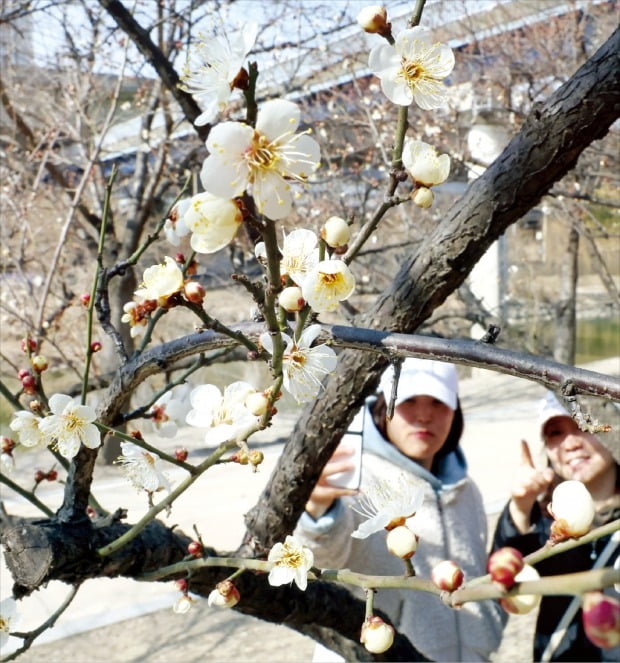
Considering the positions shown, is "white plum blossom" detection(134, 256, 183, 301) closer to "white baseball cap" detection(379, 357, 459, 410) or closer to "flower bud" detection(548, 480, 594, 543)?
"flower bud" detection(548, 480, 594, 543)

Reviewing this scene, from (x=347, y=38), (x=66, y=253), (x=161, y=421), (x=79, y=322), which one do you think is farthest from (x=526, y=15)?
(x=161, y=421)

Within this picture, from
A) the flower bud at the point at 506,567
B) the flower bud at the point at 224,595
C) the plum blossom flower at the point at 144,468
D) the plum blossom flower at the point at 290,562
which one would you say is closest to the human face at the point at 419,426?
the plum blossom flower at the point at 144,468

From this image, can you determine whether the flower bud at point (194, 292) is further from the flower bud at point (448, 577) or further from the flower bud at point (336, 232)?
the flower bud at point (448, 577)

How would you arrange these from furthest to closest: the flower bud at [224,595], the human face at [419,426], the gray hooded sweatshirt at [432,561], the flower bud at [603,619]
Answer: the human face at [419,426] < the gray hooded sweatshirt at [432,561] < the flower bud at [224,595] < the flower bud at [603,619]

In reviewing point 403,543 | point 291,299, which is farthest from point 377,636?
point 291,299

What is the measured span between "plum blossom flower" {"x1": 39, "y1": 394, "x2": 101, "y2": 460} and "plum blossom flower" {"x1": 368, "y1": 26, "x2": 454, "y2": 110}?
60cm

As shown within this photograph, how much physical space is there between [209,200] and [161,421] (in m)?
0.83

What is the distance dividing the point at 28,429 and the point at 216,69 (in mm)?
709

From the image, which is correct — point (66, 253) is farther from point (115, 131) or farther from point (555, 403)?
point (555, 403)

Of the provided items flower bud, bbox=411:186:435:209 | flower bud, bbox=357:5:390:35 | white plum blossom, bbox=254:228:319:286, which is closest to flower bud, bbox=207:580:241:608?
white plum blossom, bbox=254:228:319:286

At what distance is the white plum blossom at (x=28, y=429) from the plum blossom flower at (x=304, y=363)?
Answer: 0.52 m

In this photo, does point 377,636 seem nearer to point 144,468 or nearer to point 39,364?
point 144,468

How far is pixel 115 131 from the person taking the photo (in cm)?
805

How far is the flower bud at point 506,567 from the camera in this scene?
51 cm
